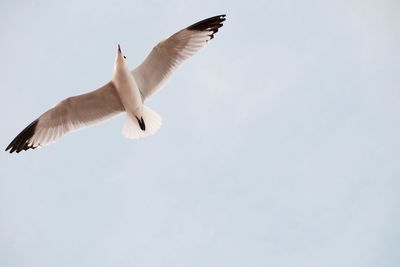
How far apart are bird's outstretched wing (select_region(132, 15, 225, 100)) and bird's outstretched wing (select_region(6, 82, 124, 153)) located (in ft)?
1.84

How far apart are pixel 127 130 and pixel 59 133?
105 cm

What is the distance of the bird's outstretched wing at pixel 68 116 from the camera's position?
9141 millimetres

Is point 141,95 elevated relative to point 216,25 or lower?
lower

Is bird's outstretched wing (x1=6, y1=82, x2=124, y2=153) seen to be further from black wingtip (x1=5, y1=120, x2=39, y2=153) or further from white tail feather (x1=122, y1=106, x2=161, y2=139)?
white tail feather (x1=122, y1=106, x2=161, y2=139)

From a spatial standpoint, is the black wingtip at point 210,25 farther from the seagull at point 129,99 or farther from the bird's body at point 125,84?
the bird's body at point 125,84

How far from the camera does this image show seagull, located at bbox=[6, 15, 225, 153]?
9.06m

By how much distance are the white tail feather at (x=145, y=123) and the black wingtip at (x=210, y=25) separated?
1461 millimetres

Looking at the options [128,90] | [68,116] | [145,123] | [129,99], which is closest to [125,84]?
[128,90]

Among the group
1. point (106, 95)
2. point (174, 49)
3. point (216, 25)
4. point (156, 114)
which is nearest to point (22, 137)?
point (106, 95)

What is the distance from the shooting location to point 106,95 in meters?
9.20

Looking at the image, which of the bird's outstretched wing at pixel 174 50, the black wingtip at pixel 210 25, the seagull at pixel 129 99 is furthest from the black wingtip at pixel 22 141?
the black wingtip at pixel 210 25

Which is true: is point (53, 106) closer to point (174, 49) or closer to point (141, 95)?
point (141, 95)

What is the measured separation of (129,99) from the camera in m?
9.01

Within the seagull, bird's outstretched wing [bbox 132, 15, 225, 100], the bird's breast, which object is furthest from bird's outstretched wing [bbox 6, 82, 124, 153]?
bird's outstretched wing [bbox 132, 15, 225, 100]
